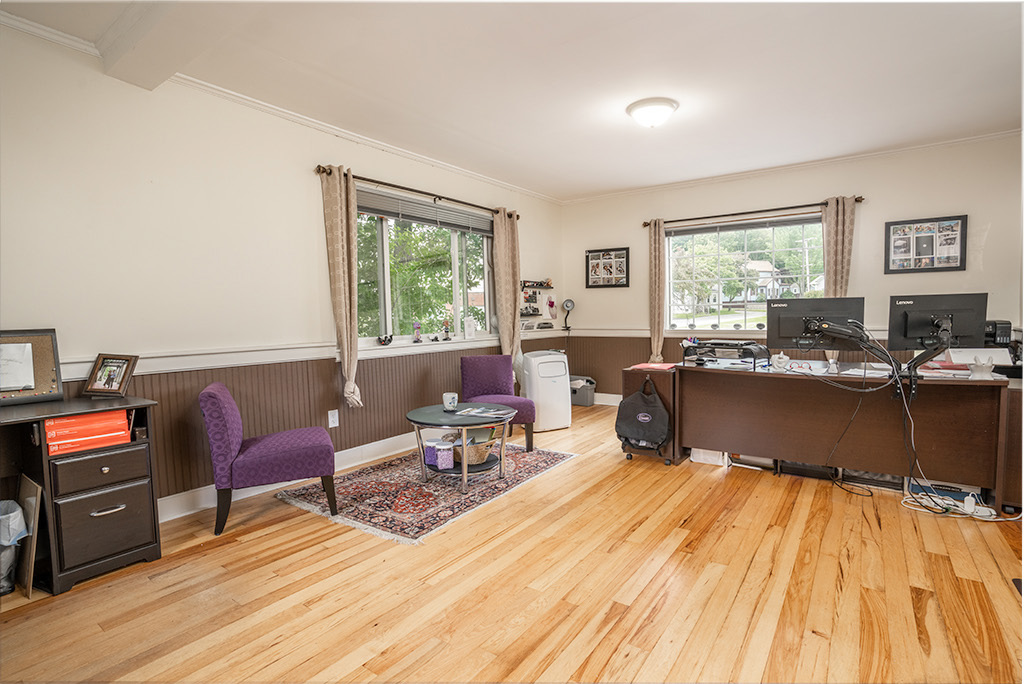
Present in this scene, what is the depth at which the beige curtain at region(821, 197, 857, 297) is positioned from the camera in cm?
492

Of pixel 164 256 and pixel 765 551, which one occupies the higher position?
pixel 164 256

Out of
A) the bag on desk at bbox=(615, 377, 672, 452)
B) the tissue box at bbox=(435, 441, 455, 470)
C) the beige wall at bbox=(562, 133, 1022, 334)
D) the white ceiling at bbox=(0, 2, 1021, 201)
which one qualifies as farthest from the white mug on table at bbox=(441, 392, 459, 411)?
the beige wall at bbox=(562, 133, 1022, 334)

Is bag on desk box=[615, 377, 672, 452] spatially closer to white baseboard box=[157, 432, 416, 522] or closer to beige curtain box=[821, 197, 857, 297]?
white baseboard box=[157, 432, 416, 522]

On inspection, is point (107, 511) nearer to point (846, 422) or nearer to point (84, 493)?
point (84, 493)

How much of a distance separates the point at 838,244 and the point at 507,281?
10.6 ft

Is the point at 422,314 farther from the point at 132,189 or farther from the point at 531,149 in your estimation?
the point at 132,189

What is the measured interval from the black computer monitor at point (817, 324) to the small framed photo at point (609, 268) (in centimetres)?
291

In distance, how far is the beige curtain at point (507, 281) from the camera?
5465 mm

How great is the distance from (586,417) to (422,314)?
86.1 inches

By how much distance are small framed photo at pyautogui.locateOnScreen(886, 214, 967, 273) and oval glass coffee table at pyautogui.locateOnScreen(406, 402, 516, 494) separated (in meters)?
3.96

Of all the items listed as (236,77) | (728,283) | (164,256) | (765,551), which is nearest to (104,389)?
(164,256)

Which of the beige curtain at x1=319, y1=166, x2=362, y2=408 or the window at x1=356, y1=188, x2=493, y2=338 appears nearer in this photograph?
the beige curtain at x1=319, y1=166, x2=362, y2=408

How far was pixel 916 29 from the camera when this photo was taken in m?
2.65

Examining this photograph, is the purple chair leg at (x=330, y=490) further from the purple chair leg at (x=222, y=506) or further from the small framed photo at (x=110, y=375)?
the small framed photo at (x=110, y=375)
